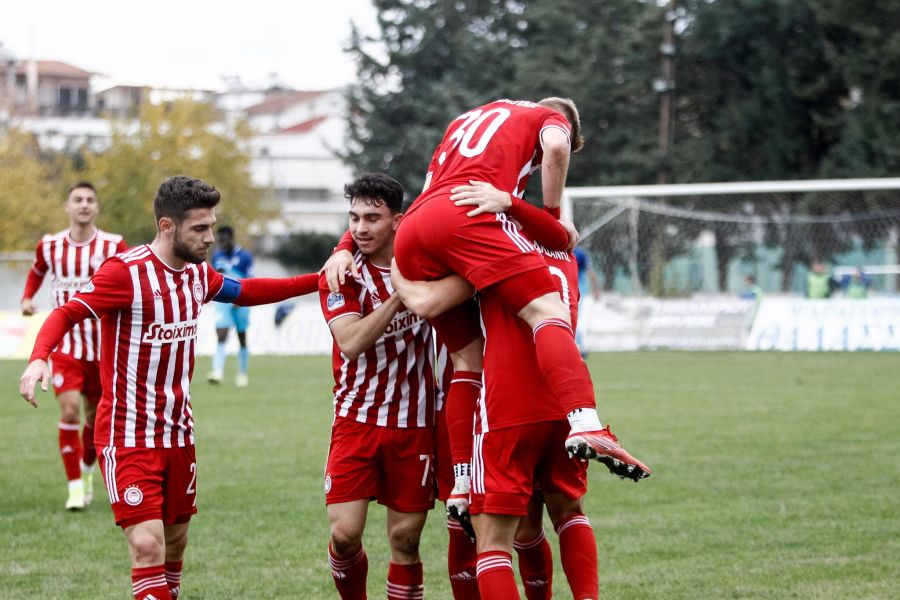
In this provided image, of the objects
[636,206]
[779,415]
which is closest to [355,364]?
[779,415]

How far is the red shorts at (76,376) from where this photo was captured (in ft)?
30.9

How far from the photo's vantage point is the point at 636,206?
29.9 meters

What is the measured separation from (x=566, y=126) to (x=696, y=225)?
27.2 m

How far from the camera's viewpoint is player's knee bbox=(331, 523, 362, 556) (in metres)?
5.83

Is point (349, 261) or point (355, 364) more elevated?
point (349, 261)

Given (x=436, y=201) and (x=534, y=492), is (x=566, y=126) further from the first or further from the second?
(x=534, y=492)

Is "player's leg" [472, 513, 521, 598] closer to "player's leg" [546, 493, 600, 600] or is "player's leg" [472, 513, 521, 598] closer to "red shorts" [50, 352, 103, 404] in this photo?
"player's leg" [546, 493, 600, 600]

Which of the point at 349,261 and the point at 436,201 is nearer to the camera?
the point at 436,201

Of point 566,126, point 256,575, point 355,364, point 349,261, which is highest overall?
point 566,126

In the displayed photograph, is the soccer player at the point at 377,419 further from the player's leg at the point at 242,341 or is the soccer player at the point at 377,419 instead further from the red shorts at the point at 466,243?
the player's leg at the point at 242,341

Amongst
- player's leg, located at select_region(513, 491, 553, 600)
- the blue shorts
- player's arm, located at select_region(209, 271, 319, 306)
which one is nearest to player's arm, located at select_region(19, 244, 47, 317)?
player's arm, located at select_region(209, 271, 319, 306)

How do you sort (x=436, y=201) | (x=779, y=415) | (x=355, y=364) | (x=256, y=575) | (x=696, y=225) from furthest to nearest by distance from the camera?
(x=696, y=225)
(x=779, y=415)
(x=256, y=575)
(x=355, y=364)
(x=436, y=201)

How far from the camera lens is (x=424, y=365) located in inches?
240

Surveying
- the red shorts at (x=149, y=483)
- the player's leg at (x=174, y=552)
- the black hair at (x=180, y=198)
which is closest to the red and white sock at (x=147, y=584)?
the red shorts at (x=149, y=483)
